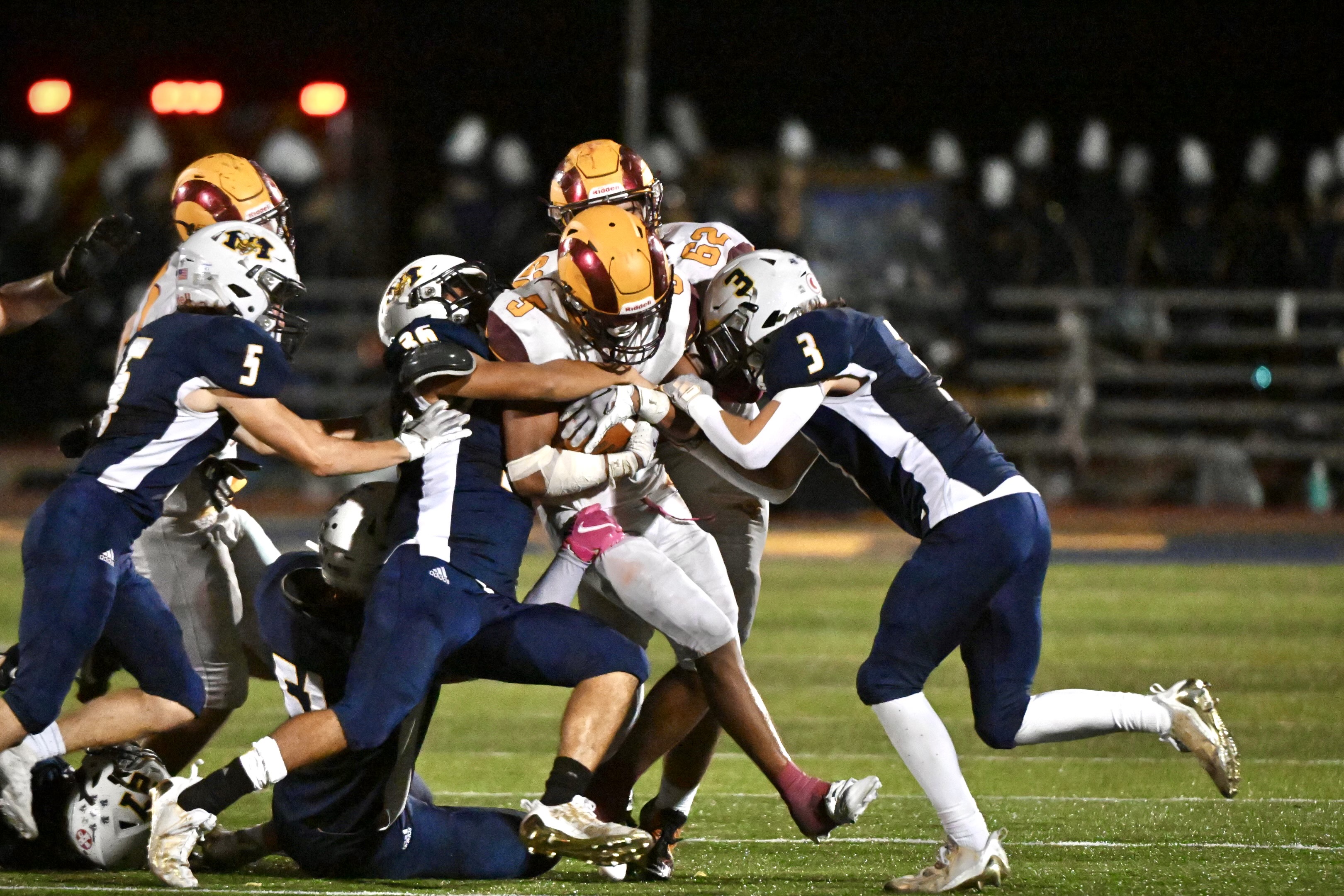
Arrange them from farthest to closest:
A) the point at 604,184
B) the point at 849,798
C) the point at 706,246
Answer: the point at 604,184, the point at 706,246, the point at 849,798

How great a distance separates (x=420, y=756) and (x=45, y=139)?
40.7ft

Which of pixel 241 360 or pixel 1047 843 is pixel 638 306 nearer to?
pixel 241 360

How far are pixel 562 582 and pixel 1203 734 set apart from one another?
1697 mm

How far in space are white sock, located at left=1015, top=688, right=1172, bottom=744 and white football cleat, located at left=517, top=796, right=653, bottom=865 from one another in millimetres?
1044

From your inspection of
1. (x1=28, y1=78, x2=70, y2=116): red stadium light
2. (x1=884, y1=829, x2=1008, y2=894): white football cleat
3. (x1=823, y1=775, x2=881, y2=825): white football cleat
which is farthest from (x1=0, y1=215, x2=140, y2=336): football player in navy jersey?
(x1=28, y1=78, x2=70, y2=116): red stadium light

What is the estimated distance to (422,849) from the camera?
456cm

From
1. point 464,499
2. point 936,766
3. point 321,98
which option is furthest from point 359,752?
point 321,98

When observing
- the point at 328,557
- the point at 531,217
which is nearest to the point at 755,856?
the point at 328,557

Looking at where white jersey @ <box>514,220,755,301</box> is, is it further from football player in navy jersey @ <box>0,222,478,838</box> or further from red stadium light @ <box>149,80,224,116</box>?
red stadium light @ <box>149,80,224,116</box>

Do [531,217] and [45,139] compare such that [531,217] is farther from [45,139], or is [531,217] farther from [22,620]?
[22,620]

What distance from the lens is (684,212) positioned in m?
14.4

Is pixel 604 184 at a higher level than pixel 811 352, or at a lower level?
higher

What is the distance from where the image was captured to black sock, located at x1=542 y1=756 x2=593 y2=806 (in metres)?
4.32

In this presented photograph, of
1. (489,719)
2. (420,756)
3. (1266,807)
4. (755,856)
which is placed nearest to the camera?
(755,856)
